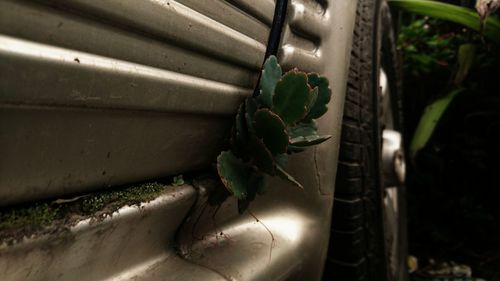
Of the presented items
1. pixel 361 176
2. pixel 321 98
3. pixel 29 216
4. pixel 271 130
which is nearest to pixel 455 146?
pixel 361 176

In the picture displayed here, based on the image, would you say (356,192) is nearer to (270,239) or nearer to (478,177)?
(270,239)

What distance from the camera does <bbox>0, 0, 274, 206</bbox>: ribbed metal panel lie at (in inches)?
14.8

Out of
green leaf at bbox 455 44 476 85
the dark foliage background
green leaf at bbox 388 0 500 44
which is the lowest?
the dark foliage background

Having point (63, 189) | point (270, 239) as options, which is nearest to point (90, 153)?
point (63, 189)

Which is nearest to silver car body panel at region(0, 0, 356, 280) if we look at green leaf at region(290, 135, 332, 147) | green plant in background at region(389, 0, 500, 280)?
green leaf at region(290, 135, 332, 147)

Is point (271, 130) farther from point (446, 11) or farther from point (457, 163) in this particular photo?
point (457, 163)

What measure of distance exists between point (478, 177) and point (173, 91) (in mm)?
2028

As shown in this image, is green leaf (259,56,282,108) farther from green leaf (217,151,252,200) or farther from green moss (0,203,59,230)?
green moss (0,203,59,230)

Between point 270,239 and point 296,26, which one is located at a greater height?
point 296,26

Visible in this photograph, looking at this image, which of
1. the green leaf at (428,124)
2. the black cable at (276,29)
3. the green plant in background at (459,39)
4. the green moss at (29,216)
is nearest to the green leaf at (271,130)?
the black cable at (276,29)

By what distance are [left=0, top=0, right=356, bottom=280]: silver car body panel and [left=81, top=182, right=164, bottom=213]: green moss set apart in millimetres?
11

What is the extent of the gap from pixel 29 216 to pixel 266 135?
12.3 inches

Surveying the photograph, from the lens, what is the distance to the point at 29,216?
41 centimetres

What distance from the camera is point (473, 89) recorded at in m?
2.08
